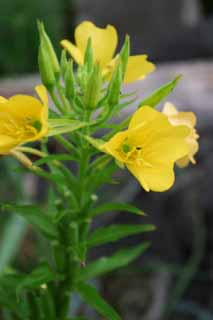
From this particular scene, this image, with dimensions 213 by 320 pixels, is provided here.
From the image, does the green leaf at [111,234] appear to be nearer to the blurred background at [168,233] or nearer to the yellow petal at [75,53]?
the yellow petal at [75,53]

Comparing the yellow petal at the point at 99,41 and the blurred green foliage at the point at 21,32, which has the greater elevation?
the yellow petal at the point at 99,41

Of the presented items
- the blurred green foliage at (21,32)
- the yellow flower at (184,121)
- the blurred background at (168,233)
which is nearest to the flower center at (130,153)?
the yellow flower at (184,121)

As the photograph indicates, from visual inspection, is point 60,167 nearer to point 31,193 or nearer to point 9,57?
point 31,193

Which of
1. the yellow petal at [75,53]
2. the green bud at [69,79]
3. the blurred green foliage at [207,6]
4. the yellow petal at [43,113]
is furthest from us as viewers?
the blurred green foliage at [207,6]

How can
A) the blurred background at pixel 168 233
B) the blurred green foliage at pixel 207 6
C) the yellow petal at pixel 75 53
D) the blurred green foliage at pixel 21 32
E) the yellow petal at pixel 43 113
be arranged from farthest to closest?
the blurred green foliage at pixel 207 6, the blurred green foliage at pixel 21 32, the blurred background at pixel 168 233, the yellow petal at pixel 75 53, the yellow petal at pixel 43 113

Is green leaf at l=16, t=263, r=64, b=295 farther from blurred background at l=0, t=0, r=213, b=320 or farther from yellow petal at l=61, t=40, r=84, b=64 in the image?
blurred background at l=0, t=0, r=213, b=320

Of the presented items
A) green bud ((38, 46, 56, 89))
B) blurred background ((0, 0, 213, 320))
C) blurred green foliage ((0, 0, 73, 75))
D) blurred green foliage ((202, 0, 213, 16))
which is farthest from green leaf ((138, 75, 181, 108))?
blurred green foliage ((202, 0, 213, 16))

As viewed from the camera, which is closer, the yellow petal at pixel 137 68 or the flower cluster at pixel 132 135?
the flower cluster at pixel 132 135

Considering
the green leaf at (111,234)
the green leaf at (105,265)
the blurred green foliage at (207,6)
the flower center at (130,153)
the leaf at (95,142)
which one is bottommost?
the blurred green foliage at (207,6)
